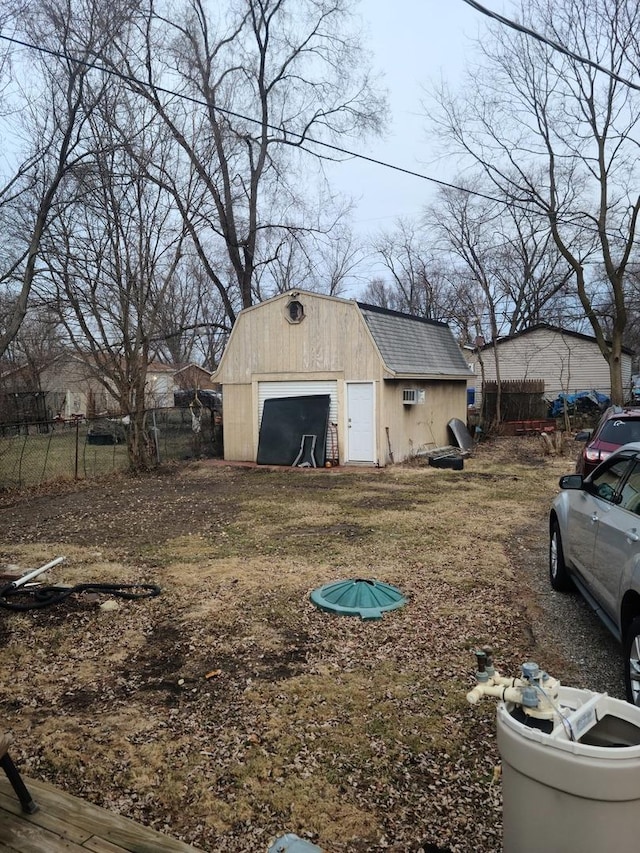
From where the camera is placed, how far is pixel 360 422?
15.0 m

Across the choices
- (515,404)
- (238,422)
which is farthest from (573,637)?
(515,404)

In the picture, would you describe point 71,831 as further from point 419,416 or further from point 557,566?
point 419,416

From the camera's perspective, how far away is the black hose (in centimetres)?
516

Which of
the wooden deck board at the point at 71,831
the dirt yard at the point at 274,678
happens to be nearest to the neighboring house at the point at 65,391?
the dirt yard at the point at 274,678

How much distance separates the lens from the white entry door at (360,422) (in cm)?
1489

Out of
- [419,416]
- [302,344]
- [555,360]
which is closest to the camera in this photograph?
[302,344]

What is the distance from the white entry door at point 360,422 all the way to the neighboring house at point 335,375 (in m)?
0.02

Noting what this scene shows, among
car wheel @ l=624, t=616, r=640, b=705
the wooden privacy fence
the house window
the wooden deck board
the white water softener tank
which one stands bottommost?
the wooden deck board

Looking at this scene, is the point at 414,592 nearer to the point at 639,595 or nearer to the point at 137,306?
the point at 639,595

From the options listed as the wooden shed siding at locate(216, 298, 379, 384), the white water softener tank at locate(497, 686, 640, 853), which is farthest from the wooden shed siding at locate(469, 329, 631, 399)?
the white water softener tank at locate(497, 686, 640, 853)

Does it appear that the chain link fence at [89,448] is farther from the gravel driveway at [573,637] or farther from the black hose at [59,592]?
the gravel driveway at [573,637]

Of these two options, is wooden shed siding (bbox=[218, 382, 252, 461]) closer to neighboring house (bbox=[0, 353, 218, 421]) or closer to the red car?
neighboring house (bbox=[0, 353, 218, 421])

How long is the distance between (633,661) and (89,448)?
790 inches

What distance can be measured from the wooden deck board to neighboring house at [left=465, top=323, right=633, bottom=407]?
92.9ft
